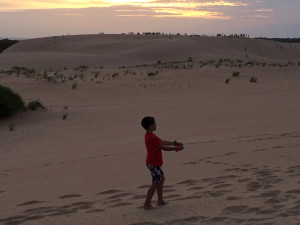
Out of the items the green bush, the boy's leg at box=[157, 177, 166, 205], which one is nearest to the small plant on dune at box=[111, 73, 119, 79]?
the green bush

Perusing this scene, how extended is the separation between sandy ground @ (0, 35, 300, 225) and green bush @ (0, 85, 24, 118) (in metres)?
0.28

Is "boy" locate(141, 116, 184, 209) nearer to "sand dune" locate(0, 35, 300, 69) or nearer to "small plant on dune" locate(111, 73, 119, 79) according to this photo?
"small plant on dune" locate(111, 73, 119, 79)

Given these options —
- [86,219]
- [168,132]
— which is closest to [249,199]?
[86,219]

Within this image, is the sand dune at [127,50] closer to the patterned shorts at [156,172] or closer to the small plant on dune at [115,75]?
the small plant on dune at [115,75]

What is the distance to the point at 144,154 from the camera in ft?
40.4

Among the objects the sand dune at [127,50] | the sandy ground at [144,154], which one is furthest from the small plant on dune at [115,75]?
the sand dune at [127,50]

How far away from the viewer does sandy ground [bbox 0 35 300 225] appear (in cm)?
726

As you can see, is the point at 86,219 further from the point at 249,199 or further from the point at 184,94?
the point at 184,94

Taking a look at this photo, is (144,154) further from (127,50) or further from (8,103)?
(127,50)

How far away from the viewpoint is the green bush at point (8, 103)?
18.7m

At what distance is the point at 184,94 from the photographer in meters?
26.0

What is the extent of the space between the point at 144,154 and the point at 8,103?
8261mm

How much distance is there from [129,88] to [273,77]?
9372 millimetres

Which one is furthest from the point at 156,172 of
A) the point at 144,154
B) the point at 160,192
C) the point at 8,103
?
the point at 8,103
